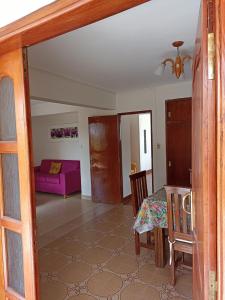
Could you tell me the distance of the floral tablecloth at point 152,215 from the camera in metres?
2.36

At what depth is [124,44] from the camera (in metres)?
2.29

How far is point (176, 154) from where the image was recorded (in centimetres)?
428

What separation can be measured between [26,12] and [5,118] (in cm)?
66

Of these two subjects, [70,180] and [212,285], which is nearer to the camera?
[212,285]

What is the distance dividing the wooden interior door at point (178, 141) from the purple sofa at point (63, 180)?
2.65m

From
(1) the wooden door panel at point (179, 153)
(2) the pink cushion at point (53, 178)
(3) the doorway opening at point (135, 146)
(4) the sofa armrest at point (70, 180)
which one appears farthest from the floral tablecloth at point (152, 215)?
(2) the pink cushion at point (53, 178)

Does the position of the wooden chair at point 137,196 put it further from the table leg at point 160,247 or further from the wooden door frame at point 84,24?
the wooden door frame at point 84,24

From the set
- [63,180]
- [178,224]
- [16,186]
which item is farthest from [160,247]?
[63,180]

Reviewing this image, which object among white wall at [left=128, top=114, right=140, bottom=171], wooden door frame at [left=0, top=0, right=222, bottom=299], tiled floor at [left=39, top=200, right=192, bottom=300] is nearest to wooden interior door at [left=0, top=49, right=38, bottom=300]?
wooden door frame at [left=0, top=0, right=222, bottom=299]

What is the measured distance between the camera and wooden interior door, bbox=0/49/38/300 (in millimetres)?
1235

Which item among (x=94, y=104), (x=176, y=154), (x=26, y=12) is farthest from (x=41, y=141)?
(x=26, y=12)

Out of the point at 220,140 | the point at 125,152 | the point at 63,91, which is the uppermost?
the point at 63,91

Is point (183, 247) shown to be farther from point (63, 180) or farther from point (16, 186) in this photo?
point (63, 180)

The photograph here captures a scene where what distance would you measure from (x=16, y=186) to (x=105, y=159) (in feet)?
11.8
